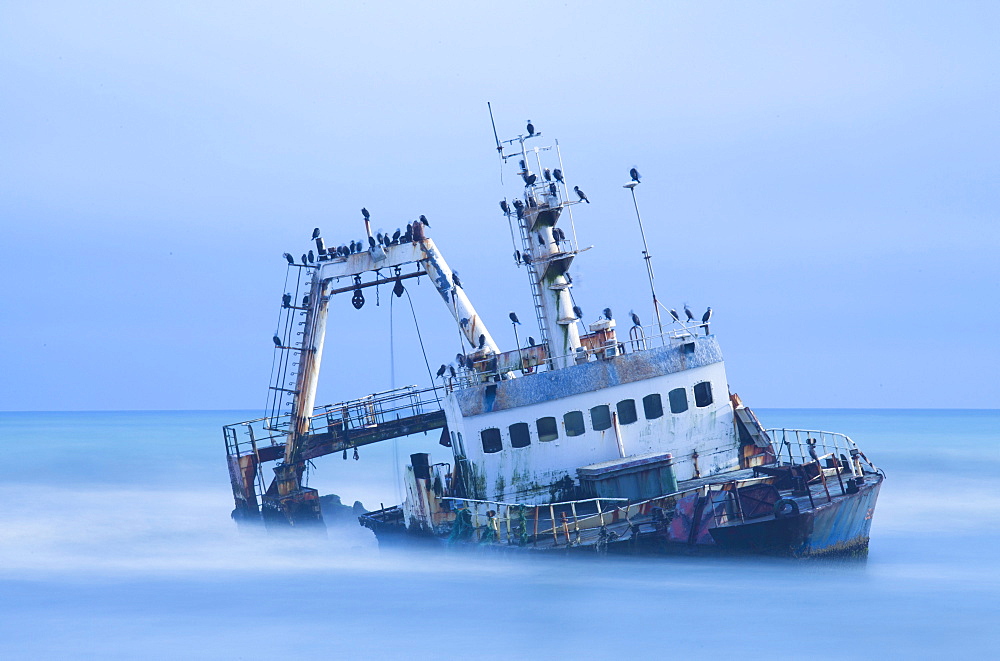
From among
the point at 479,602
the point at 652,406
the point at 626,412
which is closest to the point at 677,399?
the point at 652,406

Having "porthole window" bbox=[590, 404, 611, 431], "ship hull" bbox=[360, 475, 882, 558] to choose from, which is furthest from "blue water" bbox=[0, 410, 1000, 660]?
"porthole window" bbox=[590, 404, 611, 431]

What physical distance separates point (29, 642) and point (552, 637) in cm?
1136

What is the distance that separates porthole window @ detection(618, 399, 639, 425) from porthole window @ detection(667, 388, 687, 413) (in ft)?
3.05

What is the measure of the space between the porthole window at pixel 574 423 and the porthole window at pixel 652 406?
5.02ft

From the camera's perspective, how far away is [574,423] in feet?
90.9

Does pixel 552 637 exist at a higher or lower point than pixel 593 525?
lower

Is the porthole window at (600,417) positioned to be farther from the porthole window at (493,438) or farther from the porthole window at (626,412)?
the porthole window at (493,438)

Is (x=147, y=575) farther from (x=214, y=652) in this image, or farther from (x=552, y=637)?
(x=552, y=637)

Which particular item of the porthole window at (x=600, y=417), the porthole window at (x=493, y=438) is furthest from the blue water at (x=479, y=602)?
the porthole window at (x=600, y=417)

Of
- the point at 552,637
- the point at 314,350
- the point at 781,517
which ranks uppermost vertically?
the point at 314,350

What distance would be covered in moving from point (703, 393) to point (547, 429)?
388 cm

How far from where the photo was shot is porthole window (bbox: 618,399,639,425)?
27844 millimetres

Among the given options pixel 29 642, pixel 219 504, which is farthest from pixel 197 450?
pixel 29 642

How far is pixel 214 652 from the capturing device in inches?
951
